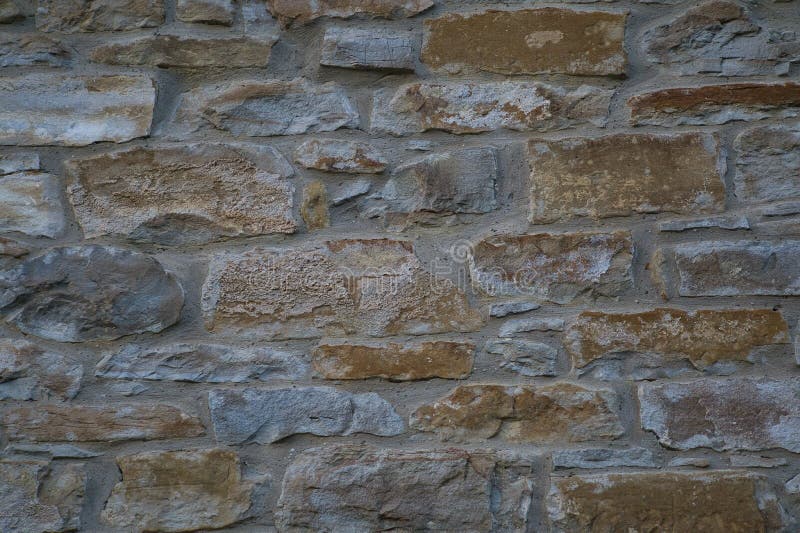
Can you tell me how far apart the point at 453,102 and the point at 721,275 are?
0.63 metres

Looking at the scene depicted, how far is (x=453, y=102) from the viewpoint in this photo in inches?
56.4

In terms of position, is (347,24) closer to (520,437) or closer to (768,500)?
(520,437)

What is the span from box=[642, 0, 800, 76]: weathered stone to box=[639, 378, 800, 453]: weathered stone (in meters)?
0.63

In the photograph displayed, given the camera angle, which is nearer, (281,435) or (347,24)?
(281,435)

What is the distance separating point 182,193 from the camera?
1415mm

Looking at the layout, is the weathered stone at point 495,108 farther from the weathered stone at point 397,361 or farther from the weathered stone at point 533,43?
the weathered stone at point 397,361

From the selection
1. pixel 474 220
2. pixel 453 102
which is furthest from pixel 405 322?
pixel 453 102

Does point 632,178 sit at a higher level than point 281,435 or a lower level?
higher

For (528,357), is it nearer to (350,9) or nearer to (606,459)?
(606,459)

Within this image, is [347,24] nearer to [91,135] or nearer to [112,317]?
[91,135]

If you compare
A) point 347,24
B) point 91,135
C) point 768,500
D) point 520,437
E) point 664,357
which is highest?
point 347,24

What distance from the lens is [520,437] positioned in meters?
1.34

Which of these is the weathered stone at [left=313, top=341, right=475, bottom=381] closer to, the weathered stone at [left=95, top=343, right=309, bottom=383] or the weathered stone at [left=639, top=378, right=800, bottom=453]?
the weathered stone at [left=95, top=343, right=309, bottom=383]

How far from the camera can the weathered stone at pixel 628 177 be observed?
1.38 meters
